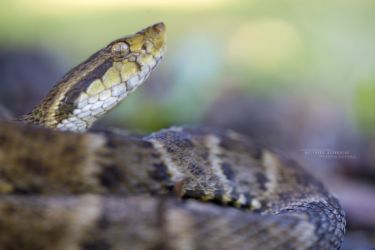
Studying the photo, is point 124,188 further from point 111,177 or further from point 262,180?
point 262,180

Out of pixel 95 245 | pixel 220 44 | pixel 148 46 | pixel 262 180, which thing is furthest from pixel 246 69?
pixel 95 245

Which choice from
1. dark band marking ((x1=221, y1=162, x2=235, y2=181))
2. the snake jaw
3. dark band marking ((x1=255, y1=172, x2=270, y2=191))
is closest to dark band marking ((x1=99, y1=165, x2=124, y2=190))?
the snake jaw

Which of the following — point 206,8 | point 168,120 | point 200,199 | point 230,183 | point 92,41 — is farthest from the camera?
point 206,8

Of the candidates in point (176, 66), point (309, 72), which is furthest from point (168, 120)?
point (309, 72)

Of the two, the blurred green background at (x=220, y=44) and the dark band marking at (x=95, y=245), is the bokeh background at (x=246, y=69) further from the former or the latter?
the dark band marking at (x=95, y=245)

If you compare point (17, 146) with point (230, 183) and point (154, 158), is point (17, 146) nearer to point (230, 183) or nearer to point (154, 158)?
point (154, 158)

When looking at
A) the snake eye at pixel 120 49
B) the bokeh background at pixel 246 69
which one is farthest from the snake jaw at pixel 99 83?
the bokeh background at pixel 246 69
